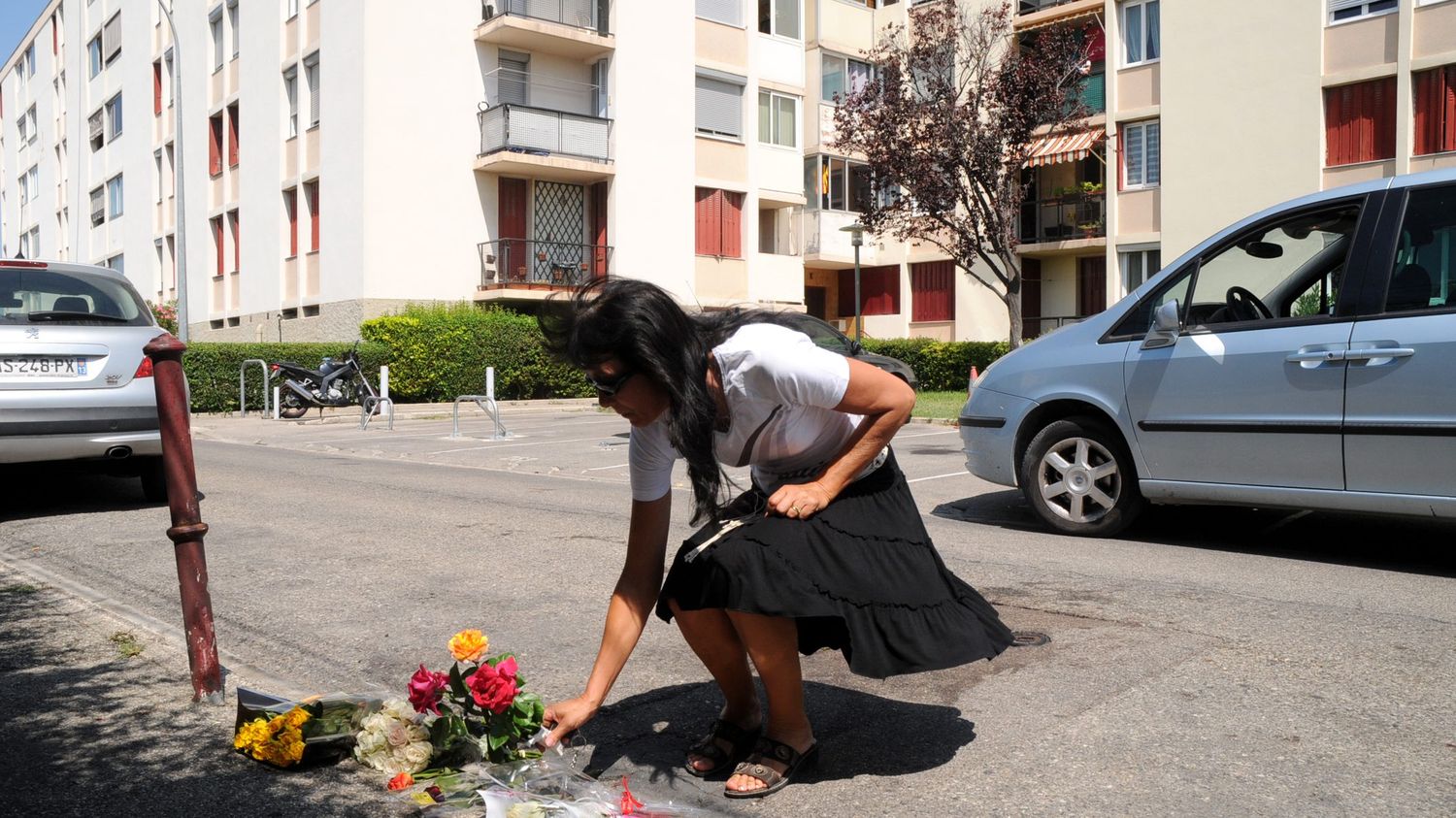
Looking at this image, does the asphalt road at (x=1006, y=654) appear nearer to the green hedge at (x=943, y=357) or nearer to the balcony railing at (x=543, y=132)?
the balcony railing at (x=543, y=132)

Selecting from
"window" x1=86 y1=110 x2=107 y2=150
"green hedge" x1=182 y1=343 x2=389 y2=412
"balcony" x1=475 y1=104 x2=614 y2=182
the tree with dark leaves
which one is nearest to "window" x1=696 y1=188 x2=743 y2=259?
"balcony" x1=475 y1=104 x2=614 y2=182

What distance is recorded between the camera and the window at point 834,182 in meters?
36.2

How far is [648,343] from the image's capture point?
289 centimetres

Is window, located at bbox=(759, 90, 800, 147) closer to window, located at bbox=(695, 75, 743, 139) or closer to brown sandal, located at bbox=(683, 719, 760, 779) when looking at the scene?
window, located at bbox=(695, 75, 743, 139)

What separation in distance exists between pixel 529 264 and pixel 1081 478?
22991 millimetres

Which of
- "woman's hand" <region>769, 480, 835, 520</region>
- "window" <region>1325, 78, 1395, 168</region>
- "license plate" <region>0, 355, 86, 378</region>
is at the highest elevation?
"window" <region>1325, 78, 1395, 168</region>

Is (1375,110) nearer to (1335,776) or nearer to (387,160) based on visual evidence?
(387,160)

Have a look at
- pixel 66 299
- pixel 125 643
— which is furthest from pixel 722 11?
pixel 125 643

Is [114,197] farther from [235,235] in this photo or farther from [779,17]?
[779,17]

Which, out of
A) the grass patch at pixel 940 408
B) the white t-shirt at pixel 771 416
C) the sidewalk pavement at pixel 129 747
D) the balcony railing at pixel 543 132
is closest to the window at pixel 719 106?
the balcony railing at pixel 543 132

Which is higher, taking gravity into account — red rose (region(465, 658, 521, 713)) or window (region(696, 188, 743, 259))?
window (region(696, 188, 743, 259))

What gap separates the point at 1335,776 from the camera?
3221 mm

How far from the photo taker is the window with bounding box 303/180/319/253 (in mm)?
29347

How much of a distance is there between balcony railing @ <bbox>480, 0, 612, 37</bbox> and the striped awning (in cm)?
1124
